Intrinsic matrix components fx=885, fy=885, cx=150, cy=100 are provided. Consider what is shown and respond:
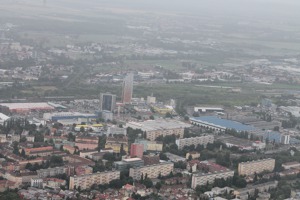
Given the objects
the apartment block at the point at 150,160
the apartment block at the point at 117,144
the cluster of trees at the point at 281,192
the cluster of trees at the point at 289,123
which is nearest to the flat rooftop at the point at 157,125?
the apartment block at the point at 117,144

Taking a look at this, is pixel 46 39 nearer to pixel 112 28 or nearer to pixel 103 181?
pixel 112 28

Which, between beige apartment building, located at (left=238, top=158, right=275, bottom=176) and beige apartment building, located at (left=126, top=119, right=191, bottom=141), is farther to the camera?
beige apartment building, located at (left=126, top=119, right=191, bottom=141)

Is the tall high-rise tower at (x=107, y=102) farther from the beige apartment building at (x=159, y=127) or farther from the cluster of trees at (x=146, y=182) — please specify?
the cluster of trees at (x=146, y=182)

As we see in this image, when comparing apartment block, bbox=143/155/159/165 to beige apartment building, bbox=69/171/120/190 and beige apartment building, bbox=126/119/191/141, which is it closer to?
beige apartment building, bbox=69/171/120/190

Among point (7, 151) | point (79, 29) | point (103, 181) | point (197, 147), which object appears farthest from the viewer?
point (79, 29)

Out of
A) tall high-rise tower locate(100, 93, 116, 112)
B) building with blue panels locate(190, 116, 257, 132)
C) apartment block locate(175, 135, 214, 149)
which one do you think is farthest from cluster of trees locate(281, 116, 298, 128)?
tall high-rise tower locate(100, 93, 116, 112)

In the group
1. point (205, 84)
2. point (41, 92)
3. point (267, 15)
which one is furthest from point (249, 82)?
point (267, 15)

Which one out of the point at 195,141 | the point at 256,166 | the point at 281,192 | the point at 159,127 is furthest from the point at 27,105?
the point at 281,192

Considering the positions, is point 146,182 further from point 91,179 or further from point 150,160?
point 150,160
